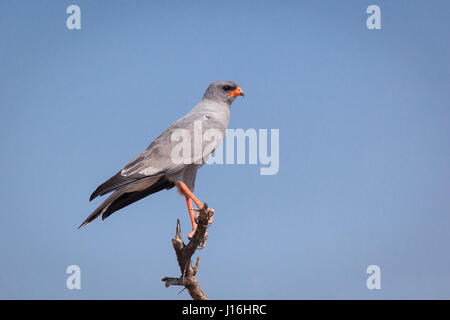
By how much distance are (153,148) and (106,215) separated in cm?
145

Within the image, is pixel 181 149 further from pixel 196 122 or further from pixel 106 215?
pixel 106 215

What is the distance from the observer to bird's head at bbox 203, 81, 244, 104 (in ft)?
31.2

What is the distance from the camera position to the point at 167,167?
8258mm

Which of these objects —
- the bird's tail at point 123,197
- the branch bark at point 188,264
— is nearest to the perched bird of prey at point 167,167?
the bird's tail at point 123,197

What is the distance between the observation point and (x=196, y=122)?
28.8 ft

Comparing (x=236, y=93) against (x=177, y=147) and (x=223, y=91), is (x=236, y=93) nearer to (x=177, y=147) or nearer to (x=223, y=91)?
(x=223, y=91)

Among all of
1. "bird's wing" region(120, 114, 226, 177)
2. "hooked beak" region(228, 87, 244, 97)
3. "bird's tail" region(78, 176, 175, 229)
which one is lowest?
"bird's tail" region(78, 176, 175, 229)

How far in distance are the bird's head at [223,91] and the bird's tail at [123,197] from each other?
6.63 ft

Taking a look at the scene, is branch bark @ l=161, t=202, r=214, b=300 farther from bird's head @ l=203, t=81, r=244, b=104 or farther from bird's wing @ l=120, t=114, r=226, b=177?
bird's head @ l=203, t=81, r=244, b=104

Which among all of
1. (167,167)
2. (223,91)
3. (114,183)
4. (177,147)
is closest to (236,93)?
(223,91)

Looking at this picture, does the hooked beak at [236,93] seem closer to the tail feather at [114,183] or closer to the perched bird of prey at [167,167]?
the perched bird of prey at [167,167]

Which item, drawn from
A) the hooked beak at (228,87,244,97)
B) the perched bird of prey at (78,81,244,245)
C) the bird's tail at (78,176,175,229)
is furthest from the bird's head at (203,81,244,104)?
the bird's tail at (78,176,175,229)
